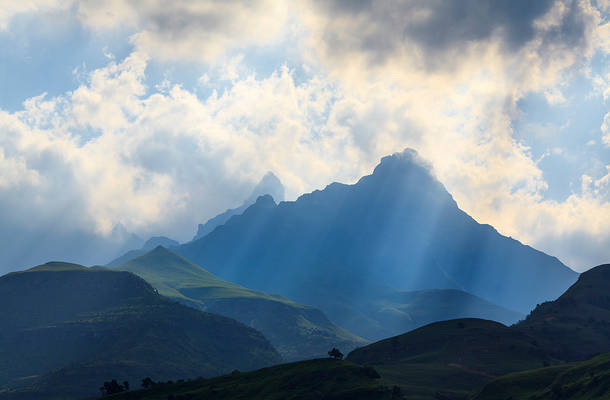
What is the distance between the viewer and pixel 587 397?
195m
